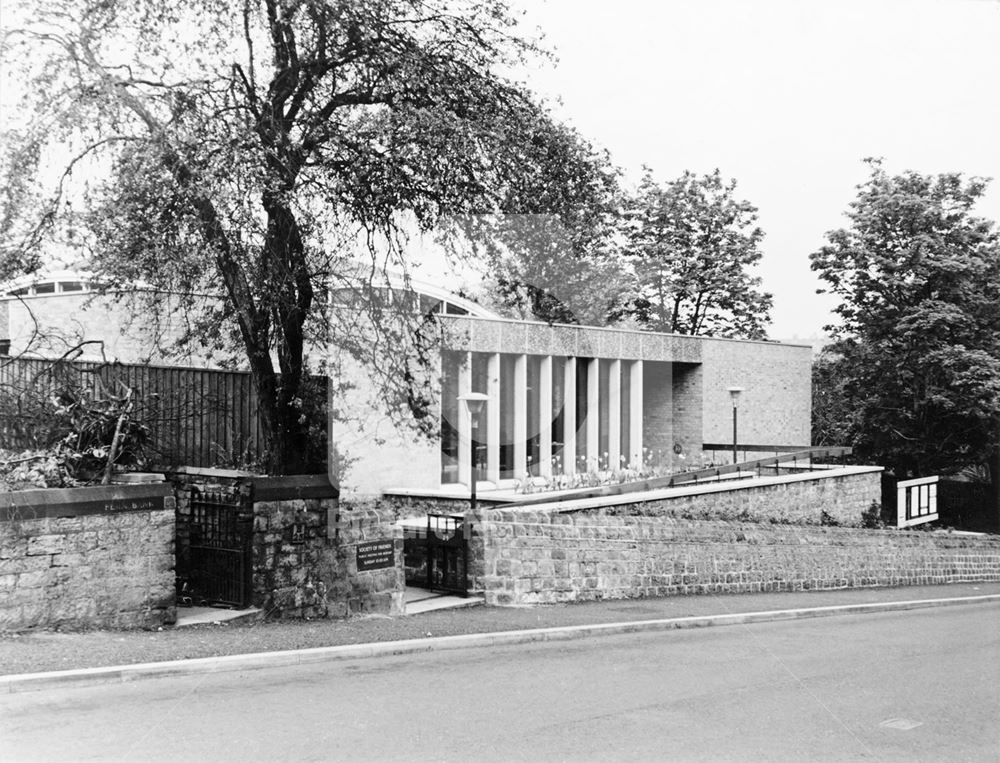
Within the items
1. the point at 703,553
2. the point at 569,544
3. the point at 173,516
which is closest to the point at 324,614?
the point at 173,516

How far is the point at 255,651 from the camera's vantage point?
639 cm

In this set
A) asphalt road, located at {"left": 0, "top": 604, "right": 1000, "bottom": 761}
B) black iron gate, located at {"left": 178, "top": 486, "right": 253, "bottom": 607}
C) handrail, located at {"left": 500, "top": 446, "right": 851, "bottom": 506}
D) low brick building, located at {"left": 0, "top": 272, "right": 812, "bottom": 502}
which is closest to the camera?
asphalt road, located at {"left": 0, "top": 604, "right": 1000, "bottom": 761}

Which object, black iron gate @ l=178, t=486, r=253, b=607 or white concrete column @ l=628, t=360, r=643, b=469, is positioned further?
black iron gate @ l=178, t=486, r=253, b=607

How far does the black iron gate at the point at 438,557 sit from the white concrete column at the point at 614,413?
103 inches

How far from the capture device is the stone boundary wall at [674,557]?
10445 millimetres

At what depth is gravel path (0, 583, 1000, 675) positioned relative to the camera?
19.3ft

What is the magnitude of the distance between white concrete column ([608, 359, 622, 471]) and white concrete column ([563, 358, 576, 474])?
27 centimetres

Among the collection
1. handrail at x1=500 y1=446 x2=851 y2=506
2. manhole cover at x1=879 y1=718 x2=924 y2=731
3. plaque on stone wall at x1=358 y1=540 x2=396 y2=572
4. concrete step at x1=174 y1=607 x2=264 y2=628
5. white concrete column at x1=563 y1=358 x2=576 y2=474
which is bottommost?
concrete step at x1=174 y1=607 x2=264 y2=628

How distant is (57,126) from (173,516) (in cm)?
293

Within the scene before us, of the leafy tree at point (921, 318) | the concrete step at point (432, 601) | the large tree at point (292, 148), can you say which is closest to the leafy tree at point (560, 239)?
the large tree at point (292, 148)

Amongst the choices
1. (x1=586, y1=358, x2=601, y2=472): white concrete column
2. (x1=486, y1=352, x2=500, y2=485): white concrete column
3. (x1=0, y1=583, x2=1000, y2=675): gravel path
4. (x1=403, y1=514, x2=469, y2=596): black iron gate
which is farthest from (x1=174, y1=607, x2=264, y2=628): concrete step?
(x1=586, y1=358, x2=601, y2=472): white concrete column

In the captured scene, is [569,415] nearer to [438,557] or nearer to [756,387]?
[756,387]

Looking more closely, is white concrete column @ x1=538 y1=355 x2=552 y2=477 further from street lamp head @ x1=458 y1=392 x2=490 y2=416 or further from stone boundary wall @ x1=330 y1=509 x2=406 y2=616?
stone boundary wall @ x1=330 y1=509 x2=406 y2=616

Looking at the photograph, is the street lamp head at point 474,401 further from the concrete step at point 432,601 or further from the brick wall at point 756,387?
the concrete step at point 432,601
